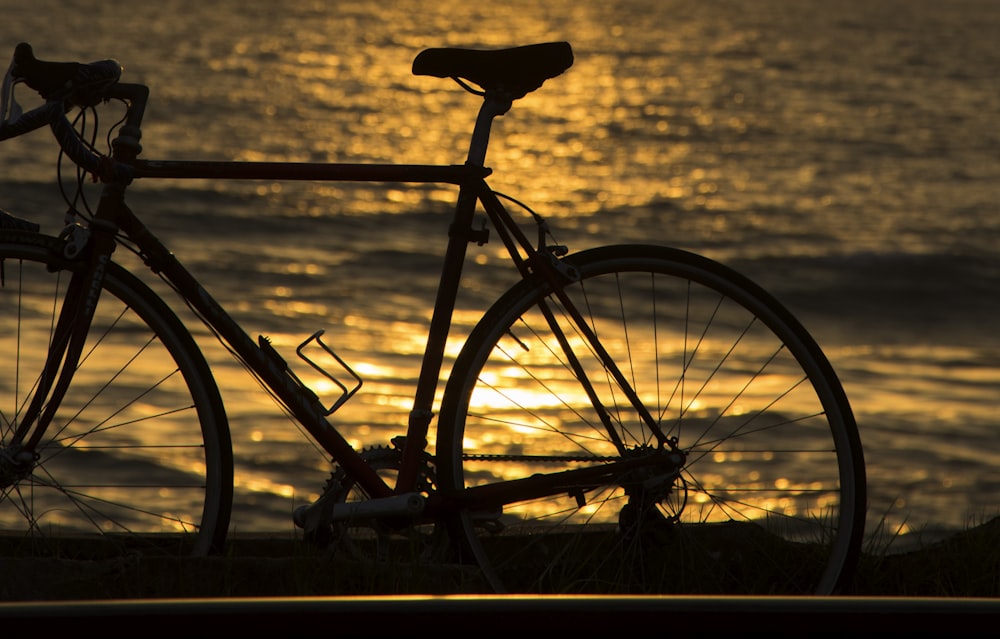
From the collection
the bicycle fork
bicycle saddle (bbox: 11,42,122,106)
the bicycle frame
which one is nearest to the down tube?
the bicycle frame

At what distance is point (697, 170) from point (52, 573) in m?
18.0

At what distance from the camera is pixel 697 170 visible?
66.8 ft

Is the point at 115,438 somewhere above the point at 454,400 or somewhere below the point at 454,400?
above

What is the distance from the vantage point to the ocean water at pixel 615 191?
833 centimetres

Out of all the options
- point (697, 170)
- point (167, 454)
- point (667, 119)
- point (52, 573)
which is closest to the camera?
point (52, 573)

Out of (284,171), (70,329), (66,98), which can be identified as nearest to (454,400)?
(284,171)

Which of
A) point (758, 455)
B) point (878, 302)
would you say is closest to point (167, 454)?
point (758, 455)

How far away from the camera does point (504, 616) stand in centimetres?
152

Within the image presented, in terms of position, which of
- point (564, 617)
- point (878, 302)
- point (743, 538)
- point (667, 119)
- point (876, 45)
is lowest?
point (564, 617)

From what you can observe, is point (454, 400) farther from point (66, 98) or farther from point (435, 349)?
point (66, 98)

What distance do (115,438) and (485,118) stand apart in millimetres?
4622

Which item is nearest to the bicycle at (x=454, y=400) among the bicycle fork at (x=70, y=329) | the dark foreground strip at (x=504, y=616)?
the bicycle fork at (x=70, y=329)

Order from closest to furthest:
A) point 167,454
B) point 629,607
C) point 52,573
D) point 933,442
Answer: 1. point 629,607
2. point 52,573
3. point 167,454
4. point 933,442

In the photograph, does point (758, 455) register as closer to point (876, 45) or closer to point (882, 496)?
point (882, 496)
